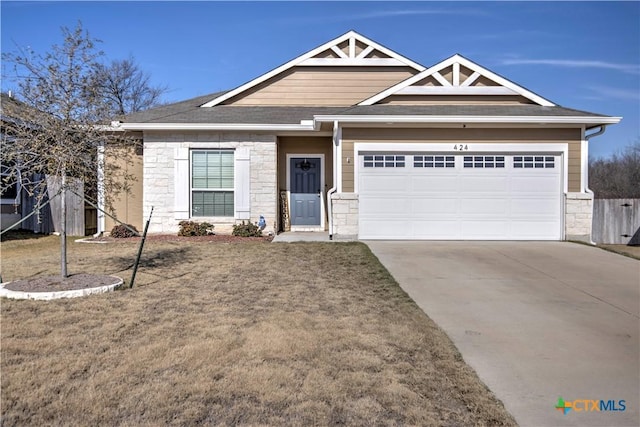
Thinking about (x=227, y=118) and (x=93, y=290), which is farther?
(x=227, y=118)

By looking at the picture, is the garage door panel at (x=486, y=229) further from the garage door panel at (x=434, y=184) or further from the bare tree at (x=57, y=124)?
the bare tree at (x=57, y=124)

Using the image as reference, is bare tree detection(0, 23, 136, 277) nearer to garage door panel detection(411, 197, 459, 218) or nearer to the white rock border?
the white rock border

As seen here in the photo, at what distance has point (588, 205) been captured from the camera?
37.2ft

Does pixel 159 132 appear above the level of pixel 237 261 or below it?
above

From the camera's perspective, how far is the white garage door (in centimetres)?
1149

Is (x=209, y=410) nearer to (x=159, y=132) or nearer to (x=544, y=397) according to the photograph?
(x=544, y=397)

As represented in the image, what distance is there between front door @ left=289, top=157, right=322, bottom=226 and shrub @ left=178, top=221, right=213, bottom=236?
101 inches

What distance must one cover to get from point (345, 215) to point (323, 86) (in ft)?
16.7

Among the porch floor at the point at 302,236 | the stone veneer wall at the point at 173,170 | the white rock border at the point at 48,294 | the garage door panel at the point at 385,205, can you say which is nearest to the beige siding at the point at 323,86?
the stone veneer wall at the point at 173,170

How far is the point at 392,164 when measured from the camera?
1154 centimetres

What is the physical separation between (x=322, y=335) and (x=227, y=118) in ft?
30.6

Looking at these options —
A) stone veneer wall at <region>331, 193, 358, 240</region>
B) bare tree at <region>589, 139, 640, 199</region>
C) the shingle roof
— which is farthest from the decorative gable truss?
bare tree at <region>589, 139, 640, 199</region>

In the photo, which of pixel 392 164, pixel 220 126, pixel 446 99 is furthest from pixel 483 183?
pixel 220 126

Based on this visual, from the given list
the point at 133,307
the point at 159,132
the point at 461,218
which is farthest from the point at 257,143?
the point at 133,307
